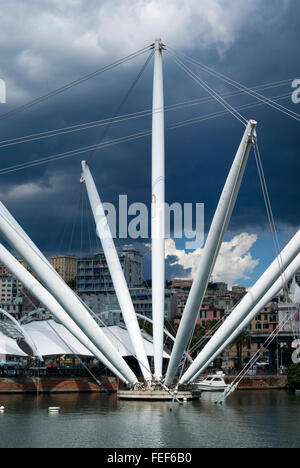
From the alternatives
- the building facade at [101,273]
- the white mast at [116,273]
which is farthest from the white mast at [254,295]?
the building facade at [101,273]

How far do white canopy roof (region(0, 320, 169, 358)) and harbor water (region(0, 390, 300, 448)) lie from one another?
673 inches

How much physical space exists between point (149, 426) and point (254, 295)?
8905 millimetres

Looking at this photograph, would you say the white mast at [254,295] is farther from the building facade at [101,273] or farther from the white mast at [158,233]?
the building facade at [101,273]

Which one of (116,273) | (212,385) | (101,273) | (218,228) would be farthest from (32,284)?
(101,273)

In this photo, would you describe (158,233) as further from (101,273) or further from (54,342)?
(101,273)

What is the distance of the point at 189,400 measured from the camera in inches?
1602

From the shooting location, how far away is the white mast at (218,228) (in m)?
27.0

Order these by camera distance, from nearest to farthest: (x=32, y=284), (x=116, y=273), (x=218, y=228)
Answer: (x=218, y=228), (x=32, y=284), (x=116, y=273)

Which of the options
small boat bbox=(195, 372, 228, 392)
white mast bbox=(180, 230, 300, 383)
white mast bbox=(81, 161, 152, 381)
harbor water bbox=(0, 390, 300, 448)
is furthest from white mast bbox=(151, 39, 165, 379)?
small boat bbox=(195, 372, 228, 392)

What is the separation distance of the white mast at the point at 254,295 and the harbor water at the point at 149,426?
3361 mm

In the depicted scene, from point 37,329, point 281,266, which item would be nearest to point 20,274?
point 281,266

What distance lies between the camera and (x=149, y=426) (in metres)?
28.1

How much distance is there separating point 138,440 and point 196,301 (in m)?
8.95

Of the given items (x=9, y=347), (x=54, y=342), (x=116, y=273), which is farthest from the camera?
Answer: (x=54, y=342)
